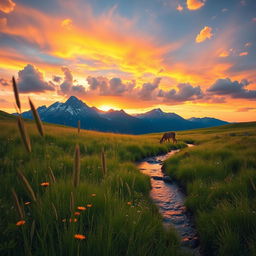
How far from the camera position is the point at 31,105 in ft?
5.24

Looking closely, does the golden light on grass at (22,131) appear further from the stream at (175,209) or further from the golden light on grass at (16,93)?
the stream at (175,209)

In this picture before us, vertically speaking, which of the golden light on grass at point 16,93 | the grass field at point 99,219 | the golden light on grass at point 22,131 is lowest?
the grass field at point 99,219

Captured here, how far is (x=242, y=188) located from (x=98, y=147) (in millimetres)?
10175

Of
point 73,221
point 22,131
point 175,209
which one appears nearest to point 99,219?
point 73,221

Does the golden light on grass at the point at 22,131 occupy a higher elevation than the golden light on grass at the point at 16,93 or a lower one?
lower

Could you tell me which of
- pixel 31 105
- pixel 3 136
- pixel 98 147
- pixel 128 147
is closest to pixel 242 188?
pixel 31 105

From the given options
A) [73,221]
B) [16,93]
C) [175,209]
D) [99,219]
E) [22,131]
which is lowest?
[175,209]

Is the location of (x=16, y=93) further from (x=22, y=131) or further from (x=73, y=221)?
(x=73, y=221)

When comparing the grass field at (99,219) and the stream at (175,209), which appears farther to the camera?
the stream at (175,209)

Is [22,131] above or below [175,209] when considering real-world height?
above

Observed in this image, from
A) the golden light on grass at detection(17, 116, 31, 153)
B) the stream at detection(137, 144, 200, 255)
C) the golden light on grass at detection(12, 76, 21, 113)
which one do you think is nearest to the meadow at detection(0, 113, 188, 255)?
the golden light on grass at detection(17, 116, 31, 153)

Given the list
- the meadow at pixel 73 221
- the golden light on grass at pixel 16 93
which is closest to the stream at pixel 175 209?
the meadow at pixel 73 221

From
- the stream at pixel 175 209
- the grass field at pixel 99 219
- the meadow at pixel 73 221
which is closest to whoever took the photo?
the meadow at pixel 73 221

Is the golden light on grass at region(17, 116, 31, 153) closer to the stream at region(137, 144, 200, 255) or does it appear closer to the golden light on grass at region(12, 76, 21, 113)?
the golden light on grass at region(12, 76, 21, 113)
